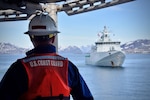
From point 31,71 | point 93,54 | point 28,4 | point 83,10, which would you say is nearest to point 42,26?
point 31,71

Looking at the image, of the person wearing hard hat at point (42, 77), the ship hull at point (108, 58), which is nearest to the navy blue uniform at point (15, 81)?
the person wearing hard hat at point (42, 77)

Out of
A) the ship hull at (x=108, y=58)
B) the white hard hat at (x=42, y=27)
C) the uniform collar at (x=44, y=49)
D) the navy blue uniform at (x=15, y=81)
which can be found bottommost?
the ship hull at (x=108, y=58)

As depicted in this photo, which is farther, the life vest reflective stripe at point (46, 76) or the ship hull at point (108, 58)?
the ship hull at point (108, 58)

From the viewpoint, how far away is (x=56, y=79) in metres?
1.05

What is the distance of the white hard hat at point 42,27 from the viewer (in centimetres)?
112

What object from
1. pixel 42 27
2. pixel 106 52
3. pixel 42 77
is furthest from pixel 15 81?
pixel 106 52

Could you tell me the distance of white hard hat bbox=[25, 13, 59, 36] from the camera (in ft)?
3.68

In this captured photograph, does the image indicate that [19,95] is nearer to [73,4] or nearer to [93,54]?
[73,4]

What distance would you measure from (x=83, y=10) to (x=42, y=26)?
297cm

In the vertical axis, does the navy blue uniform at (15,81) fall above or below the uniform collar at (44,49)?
below

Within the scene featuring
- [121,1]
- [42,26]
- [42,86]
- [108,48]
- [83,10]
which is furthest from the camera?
[108,48]

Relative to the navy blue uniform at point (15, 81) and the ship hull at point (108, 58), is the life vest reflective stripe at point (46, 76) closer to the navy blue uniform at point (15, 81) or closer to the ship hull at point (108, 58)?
the navy blue uniform at point (15, 81)

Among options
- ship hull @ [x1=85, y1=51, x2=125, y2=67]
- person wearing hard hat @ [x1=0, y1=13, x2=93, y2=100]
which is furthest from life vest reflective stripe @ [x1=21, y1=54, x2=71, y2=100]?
ship hull @ [x1=85, y1=51, x2=125, y2=67]

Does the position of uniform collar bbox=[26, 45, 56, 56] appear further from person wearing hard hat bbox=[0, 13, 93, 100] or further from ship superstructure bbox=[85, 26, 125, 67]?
ship superstructure bbox=[85, 26, 125, 67]
